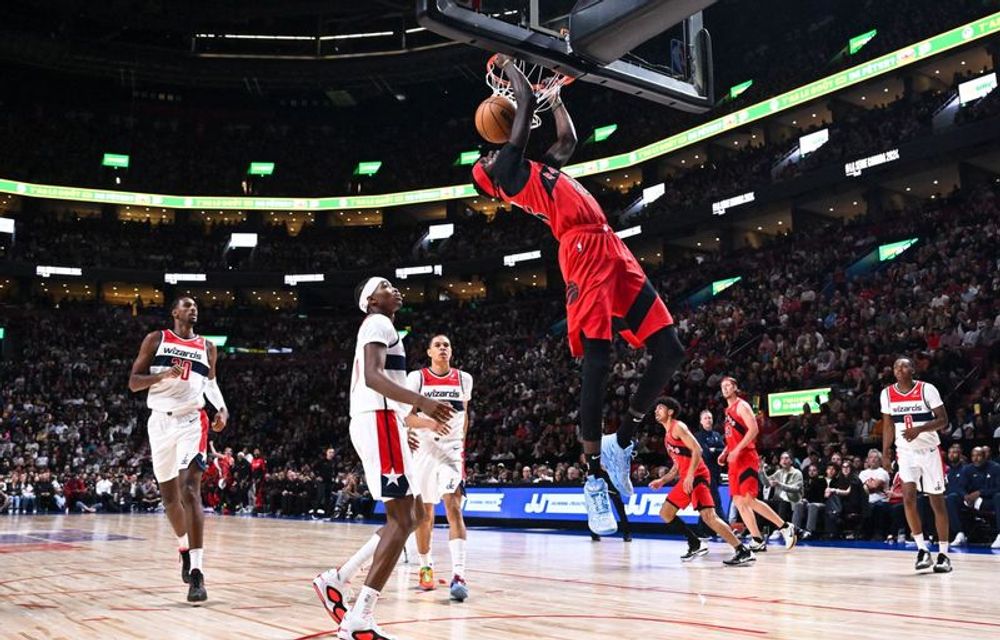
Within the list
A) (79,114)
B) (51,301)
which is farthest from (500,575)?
(79,114)

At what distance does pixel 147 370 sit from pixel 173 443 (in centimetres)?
64

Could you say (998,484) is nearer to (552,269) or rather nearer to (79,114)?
(552,269)

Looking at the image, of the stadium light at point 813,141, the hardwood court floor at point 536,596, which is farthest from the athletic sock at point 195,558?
the stadium light at point 813,141

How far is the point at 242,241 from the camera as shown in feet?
146

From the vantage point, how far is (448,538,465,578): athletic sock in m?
7.09

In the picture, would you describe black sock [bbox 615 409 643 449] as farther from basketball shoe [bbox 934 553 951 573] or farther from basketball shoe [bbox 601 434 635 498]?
basketball shoe [bbox 934 553 951 573]

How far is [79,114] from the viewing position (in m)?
44.9

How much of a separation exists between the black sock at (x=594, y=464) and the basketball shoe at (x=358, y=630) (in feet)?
4.67

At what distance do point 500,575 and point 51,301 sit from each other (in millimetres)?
37789

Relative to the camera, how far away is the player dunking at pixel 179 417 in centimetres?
698

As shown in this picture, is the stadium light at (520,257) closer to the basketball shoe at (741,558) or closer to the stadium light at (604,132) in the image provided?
the stadium light at (604,132)

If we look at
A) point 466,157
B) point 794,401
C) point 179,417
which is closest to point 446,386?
point 179,417

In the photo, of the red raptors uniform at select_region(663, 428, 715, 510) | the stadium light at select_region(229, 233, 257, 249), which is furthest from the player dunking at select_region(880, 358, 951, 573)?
the stadium light at select_region(229, 233, 257, 249)

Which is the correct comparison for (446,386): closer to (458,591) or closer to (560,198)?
(458,591)
